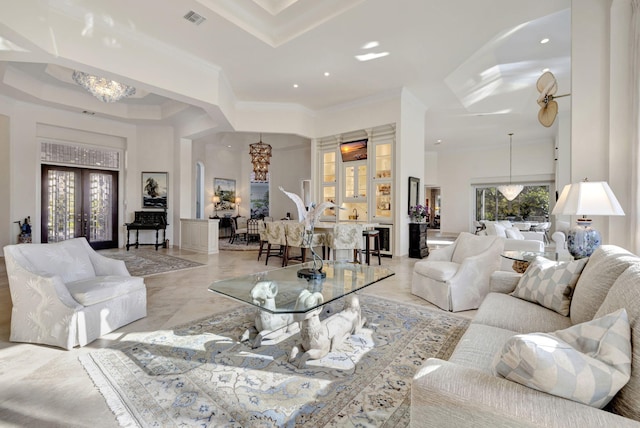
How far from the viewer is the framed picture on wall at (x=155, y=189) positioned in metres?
8.32

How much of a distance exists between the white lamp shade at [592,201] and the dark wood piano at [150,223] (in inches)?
327

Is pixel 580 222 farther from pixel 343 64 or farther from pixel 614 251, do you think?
pixel 343 64

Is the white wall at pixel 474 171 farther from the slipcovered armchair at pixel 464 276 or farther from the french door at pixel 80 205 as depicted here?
the french door at pixel 80 205

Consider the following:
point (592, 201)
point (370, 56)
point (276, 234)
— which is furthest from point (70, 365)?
point (370, 56)

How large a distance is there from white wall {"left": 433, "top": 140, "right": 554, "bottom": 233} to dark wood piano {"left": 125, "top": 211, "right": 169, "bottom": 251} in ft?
33.5

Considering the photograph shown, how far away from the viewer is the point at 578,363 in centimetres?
93

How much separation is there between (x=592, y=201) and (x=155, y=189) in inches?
359

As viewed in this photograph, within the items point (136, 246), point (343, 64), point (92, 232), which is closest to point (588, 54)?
point (343, 64)

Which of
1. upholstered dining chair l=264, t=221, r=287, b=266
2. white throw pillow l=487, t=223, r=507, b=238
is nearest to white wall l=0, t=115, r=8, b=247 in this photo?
upholstered dining chair l=264, t=221, r=287, b=266

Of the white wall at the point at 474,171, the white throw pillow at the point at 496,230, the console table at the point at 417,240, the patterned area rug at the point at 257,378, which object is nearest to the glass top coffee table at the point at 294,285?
the patterned area rug at the point at 257,378

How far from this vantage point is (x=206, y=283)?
4414 millimetres

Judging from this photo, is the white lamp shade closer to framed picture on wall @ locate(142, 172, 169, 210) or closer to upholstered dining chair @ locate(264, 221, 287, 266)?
upholstered dining chair @ locate(264, 221, 287, 266)

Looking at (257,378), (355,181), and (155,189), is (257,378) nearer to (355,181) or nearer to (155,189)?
(355,181)

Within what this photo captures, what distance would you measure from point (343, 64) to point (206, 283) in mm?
4437
